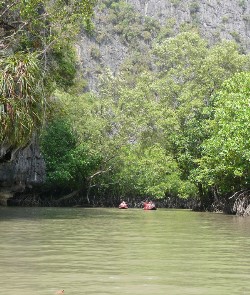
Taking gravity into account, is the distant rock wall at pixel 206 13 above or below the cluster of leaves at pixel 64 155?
above

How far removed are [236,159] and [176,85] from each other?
13.0m

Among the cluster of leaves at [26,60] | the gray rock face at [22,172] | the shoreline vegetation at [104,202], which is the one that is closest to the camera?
the cluster of leaves at [26,60]

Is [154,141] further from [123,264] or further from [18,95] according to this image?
[123,264]

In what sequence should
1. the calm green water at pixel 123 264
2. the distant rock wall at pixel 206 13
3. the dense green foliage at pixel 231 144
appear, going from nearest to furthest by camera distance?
the calm green water at pixel 123 264, the dense green foliage at pixel 231 144, the distant rock wall at pixel 206 13

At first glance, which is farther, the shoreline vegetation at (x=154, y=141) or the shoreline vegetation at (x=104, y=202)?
the shoreline vegetation at (x=104, y=202)

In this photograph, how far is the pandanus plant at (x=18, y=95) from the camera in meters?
14.3

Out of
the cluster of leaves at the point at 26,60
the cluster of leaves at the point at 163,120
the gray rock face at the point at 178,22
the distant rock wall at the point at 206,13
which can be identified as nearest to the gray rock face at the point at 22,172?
the cluster of leaves at the point at 26,60

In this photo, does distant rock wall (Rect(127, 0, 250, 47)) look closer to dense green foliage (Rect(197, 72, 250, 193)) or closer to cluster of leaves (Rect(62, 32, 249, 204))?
cluster of leaves (Rect(62, 32, 249, 204))

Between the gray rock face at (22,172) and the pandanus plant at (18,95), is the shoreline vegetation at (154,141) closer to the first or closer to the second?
the gray rock face at (22,172)

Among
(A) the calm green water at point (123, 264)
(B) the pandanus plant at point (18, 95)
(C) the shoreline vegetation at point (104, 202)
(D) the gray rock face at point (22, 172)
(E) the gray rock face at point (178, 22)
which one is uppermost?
(E) the gray rock face at point (178, 22)

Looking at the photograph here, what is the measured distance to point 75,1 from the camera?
17.7 m

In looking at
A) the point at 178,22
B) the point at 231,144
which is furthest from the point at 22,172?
the point at 178,22

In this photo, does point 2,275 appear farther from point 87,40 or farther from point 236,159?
point 87,40

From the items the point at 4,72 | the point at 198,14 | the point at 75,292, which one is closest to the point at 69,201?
the point at 4,72
